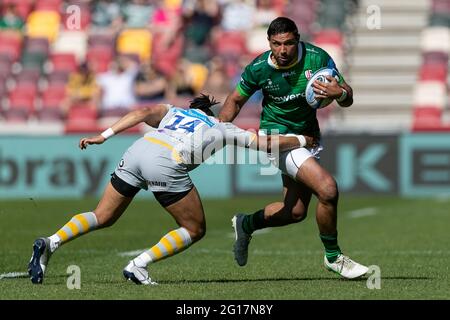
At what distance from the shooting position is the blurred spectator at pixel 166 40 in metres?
27.6

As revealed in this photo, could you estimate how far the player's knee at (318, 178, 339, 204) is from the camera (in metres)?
10.8

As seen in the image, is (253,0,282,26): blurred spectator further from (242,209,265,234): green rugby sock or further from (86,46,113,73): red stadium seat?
(242,209,265,234): green rugby sock

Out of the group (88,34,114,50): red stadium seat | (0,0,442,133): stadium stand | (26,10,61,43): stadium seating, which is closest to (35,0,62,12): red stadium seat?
(26,10,61,43): stadium seating

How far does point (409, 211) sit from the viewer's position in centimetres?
2019

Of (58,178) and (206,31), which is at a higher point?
(206,31)

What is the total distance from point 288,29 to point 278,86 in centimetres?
63

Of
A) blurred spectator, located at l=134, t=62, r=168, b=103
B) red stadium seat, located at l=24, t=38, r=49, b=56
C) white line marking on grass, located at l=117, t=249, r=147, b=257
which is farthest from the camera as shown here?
red stadium seat, located at l=24, t=38, r=49, b=56

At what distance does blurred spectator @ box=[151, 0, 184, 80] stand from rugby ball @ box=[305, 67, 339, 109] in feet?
53.0

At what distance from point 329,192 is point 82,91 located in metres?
15.9

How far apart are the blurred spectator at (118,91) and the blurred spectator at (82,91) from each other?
18 cm

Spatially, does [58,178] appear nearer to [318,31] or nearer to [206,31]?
[206,31]

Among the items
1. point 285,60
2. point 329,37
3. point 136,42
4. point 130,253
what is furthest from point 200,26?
point 285,60

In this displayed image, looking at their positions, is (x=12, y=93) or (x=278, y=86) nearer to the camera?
(x=278, y=86)
